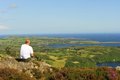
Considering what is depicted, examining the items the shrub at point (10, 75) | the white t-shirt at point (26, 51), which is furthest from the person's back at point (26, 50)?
the shrub at point (10, 75)

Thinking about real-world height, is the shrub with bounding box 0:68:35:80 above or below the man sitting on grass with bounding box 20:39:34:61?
below

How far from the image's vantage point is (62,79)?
1795cm

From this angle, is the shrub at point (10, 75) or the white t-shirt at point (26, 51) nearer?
the shrub at point (10, 75)

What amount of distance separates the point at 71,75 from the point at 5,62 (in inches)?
266

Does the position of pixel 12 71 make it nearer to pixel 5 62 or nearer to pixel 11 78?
pixel 11 78

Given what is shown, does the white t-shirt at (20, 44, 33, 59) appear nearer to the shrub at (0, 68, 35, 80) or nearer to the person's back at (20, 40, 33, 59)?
the person's back at (20, 40, 33, 59)

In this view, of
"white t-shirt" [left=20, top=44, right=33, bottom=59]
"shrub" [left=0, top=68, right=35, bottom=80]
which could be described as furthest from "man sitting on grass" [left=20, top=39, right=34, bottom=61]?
"shrub" [left=0, top=68, right=35, bottom=80]

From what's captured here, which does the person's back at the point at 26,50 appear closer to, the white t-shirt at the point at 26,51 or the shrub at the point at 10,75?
the white t-shirt at the point at 26,51

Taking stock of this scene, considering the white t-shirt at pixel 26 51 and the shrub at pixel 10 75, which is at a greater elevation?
the white t-shirt at pixel 26 51

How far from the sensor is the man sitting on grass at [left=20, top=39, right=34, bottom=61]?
21031 mm

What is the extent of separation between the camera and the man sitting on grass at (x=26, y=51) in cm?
2103

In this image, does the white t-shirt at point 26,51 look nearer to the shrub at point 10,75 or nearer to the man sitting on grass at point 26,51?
the man sitting on grass at point 26,51

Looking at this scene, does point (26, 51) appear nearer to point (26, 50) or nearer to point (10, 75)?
point (26, 50)

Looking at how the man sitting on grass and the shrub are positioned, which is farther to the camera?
the man sitting on grass
